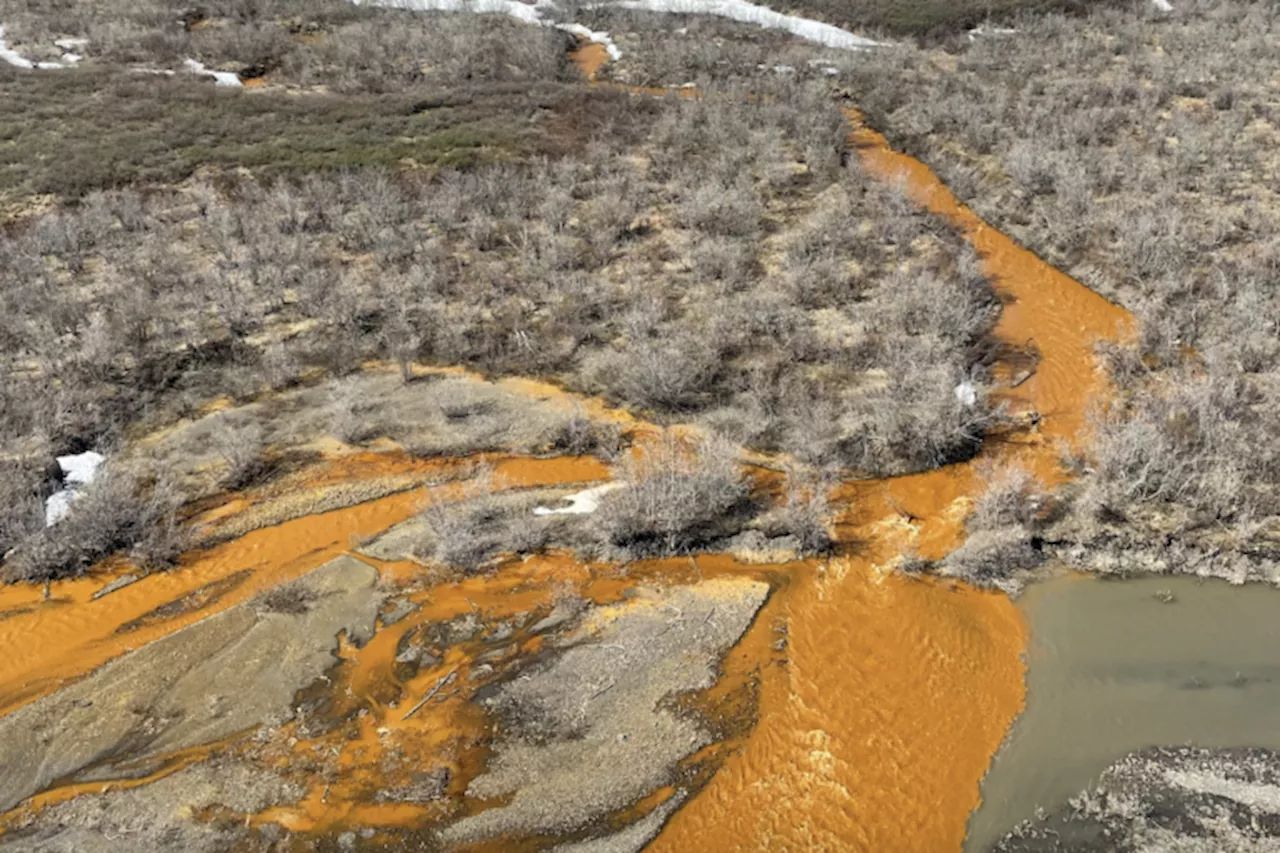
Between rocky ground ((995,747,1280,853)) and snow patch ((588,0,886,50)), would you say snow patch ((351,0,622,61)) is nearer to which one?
snow patch ((588,0,886,50))

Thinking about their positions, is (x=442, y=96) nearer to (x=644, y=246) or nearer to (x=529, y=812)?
(x=644, y=246)

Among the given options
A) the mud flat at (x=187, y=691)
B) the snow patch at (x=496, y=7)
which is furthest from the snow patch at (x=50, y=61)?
the mud flat at (x=187, y=691)

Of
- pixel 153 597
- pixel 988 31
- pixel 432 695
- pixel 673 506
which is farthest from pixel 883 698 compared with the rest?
pixel 988 31

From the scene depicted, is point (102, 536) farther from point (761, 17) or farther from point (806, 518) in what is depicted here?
point (761, 17)

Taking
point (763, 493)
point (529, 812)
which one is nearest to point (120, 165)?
point (763, 493)

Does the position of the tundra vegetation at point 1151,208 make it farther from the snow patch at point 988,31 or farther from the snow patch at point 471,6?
the snow patch at point 471,6
